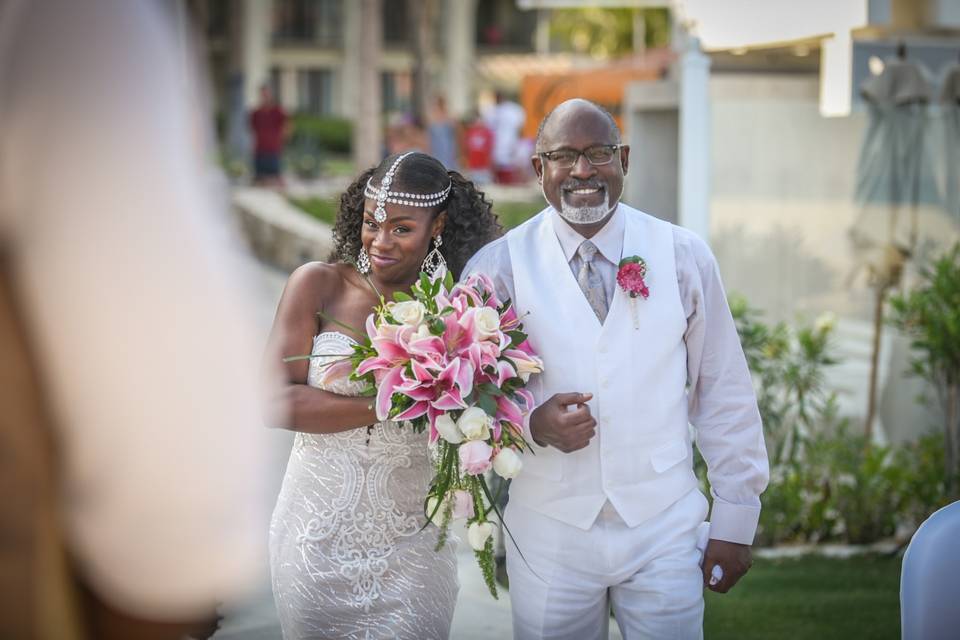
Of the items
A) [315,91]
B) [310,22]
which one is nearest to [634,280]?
[315,91]

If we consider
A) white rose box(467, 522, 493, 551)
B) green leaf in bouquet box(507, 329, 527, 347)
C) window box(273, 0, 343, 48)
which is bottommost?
white rose box(467, 522, 493, 551)

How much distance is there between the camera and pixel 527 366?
3152 millimetres

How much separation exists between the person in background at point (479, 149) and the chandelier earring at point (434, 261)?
56.2ft

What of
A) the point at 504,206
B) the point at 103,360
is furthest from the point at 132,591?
the point at 504,206

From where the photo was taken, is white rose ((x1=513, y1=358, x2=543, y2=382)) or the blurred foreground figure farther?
white rose ((x1=513, y1=358, x2=543, y2=382))

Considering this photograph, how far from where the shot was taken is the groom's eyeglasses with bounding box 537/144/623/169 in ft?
11.2

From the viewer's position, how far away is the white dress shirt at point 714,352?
3465 millimetres

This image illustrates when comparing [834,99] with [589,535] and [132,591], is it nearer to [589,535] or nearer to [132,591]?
[589,535]

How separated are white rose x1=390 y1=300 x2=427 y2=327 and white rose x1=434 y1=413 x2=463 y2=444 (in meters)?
0.26

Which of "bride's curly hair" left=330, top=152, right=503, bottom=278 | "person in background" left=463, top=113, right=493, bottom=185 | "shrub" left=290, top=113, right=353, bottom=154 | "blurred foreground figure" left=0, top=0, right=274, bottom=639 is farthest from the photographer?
"shrub" left=290, top=113, right=353, bottom=154

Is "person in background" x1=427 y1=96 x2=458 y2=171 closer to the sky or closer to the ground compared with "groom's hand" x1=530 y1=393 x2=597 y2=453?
closer to the sky

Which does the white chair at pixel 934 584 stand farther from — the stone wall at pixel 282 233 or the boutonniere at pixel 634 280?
the stone wall at pixel 282 233

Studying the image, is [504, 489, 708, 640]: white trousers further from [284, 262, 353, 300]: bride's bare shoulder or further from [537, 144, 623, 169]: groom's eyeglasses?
[537, 144, 623, 169]: groom's eyeglasses

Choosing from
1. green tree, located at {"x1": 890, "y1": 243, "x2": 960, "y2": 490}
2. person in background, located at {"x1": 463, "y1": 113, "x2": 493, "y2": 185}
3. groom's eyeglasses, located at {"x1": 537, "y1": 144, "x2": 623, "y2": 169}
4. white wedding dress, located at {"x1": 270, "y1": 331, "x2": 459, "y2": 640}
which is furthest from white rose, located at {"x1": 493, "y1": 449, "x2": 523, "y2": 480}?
person in background, located at {"x1": 463, "y1": 113, "x2": 493, "y2": 185}
